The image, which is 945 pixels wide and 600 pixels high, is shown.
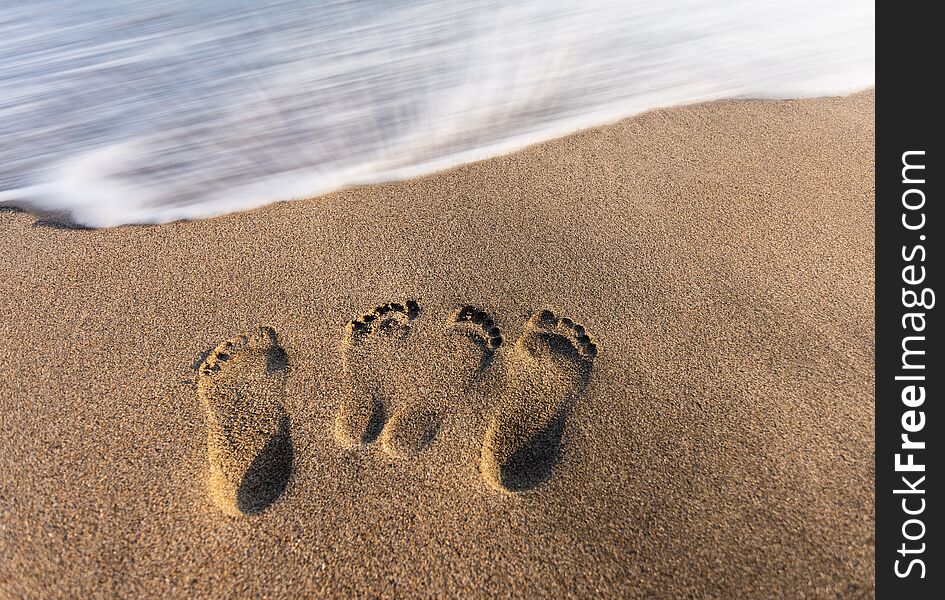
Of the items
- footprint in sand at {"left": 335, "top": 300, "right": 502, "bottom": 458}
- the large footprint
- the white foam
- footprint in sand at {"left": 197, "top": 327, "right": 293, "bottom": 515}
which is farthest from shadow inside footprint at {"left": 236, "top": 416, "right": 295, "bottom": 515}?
the white foam

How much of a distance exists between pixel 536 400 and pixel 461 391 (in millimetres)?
230

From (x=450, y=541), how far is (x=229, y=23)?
171 inches

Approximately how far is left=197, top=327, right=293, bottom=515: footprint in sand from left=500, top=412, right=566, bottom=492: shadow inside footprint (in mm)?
615

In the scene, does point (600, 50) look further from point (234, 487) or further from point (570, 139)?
point (234, 487)

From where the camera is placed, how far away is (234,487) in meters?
1.56

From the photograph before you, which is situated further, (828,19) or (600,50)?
(828,19)

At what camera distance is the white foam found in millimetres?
2760

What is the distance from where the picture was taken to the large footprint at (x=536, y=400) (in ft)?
5.18

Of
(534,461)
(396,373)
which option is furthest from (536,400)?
(396,373)

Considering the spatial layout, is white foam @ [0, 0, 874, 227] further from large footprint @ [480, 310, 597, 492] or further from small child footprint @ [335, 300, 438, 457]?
large footprint @ [480, 310, 597, 492]

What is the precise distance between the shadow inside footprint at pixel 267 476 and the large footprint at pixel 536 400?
0.55 meters

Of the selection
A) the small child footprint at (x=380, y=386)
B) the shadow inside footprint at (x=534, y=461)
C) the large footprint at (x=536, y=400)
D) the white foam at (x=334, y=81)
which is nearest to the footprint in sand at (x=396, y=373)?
the small child footprint at (x=380, y=386)
